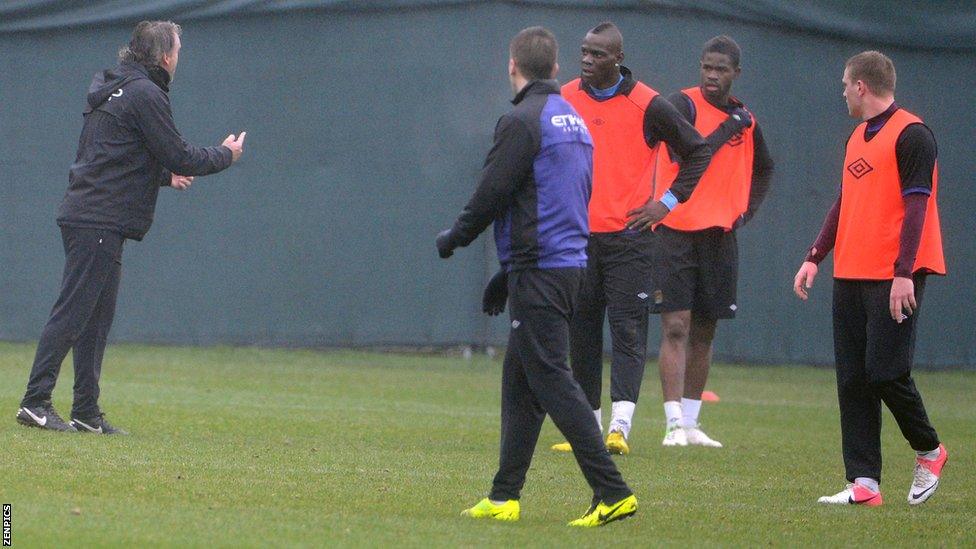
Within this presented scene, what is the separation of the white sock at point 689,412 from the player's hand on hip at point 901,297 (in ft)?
8.22

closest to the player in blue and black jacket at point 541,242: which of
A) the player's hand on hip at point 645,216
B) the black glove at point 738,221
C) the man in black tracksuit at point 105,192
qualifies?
the player's hand on hip at point 645,216

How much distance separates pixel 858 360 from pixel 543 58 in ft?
6.35

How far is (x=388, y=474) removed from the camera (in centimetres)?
630

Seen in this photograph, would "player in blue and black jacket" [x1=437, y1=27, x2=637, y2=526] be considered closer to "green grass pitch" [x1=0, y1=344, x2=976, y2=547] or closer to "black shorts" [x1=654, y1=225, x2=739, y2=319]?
"green grass pitch" [x1=0, y1=344, x2=976, y2=547]

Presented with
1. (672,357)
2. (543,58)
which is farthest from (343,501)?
(672,357)

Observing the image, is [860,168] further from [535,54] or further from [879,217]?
[535,54]

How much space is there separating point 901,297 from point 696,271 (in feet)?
8.33

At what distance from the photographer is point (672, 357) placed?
26.9 ft

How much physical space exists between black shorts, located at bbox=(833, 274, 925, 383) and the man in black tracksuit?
3.05 m

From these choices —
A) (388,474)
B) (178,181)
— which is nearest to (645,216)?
(388,474)

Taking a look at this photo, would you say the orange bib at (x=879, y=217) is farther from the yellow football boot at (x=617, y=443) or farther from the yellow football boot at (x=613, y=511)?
the yellow football boot at (x=617, y=443)

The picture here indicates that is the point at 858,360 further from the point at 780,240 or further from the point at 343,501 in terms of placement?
the point at 780,240

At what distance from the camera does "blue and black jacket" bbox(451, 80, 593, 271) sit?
509 centimetres

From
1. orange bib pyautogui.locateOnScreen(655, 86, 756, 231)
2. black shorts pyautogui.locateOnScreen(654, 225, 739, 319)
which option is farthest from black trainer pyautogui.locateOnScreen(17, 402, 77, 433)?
orange bib pyautogui.locateOnScreen(655, 86, 756, 231)
